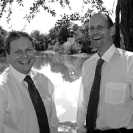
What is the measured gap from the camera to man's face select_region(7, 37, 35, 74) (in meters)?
1.86

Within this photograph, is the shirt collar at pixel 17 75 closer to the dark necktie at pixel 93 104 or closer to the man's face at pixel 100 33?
the dark necktie at pixel 93 104

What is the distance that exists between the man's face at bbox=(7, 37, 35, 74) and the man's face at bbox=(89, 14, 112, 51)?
760 millimetres

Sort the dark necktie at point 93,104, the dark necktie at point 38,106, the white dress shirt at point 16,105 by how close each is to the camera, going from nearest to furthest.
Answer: the white dress shirt at point 16,105, the dark necktie at point 38,106, the dark necktie at point 93,104

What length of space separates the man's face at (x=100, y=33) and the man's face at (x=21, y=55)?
760 mm

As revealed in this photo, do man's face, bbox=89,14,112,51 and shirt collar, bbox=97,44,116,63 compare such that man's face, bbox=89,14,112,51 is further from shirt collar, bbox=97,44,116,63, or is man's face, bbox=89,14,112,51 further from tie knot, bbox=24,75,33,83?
tie knot, bbox=24,75,33,83

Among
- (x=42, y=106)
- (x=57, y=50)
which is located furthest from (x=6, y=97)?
(x=57, y=50)

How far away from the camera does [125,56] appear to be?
2.05m

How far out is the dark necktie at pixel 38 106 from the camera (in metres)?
1.85

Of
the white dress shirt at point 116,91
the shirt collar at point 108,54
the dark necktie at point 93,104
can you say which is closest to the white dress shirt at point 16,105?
the dark necktie at point 93,104

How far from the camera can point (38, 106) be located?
186 cm

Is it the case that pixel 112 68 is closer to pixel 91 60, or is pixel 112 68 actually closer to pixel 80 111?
pixel 91 60

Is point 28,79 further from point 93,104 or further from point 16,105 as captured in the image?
point 93,104

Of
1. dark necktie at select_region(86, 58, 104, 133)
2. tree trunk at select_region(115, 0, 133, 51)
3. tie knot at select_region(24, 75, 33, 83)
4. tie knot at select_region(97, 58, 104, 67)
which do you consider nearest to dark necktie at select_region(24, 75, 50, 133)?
tie knot at select_region(24, 75, 33, 83)

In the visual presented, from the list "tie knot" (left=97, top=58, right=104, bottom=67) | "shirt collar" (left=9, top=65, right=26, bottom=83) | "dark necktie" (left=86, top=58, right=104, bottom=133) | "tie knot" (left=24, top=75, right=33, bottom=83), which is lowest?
"dark necktie" (left=86, top=58, right=104, bottom=133)
